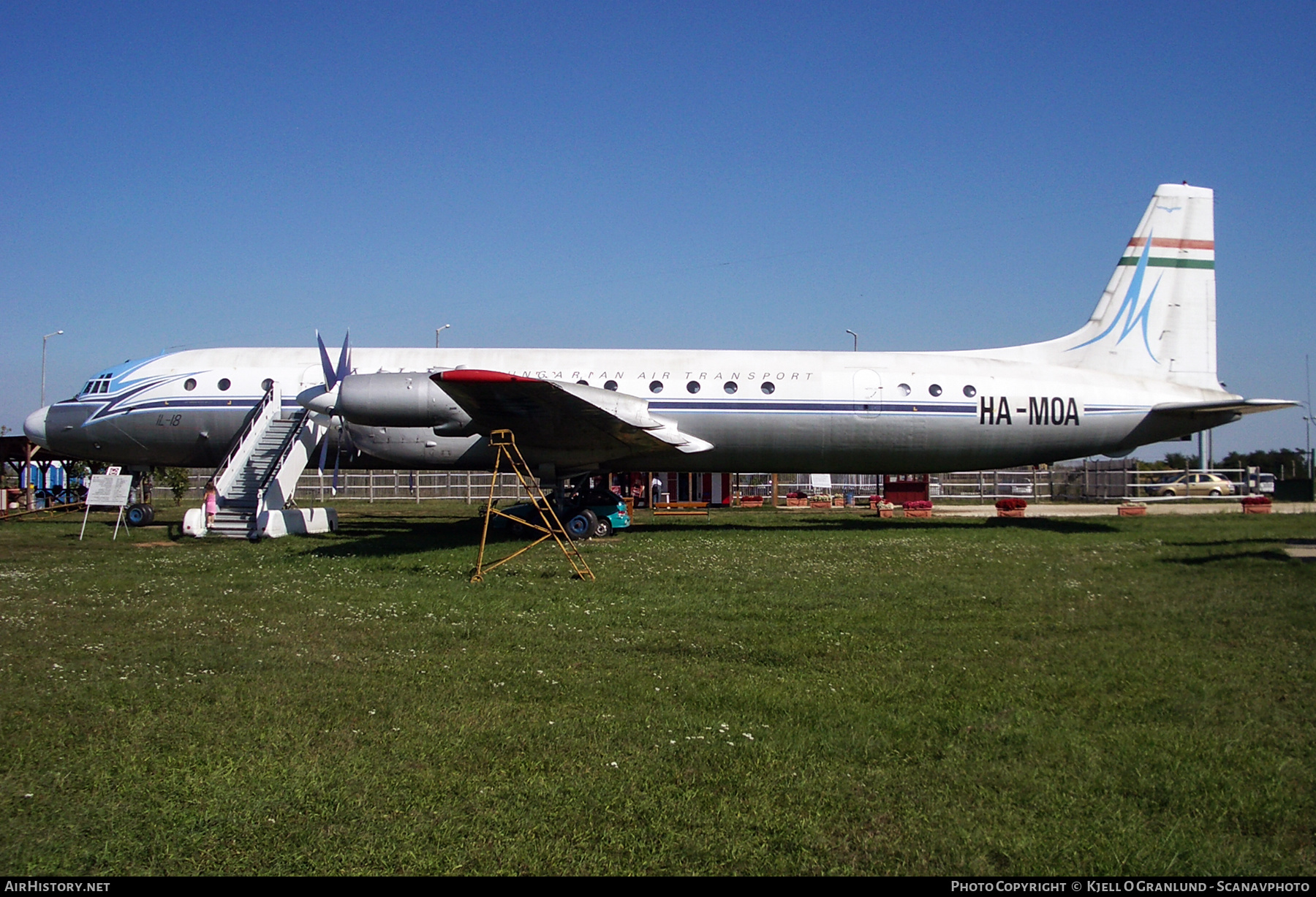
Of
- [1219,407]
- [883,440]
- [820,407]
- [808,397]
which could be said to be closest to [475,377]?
[808,397]

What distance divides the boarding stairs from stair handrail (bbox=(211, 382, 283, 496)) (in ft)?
0.05

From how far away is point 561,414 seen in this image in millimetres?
17797

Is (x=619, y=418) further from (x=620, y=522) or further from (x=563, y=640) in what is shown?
(x=563, y=640)

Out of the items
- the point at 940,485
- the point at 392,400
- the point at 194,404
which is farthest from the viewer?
the point at 940,485

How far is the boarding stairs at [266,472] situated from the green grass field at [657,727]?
711 cm

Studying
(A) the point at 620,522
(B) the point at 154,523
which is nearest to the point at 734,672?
(A) the point at 620,522

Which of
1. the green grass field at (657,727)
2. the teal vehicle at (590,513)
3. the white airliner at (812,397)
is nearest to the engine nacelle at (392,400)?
the white airliner at (812,397)

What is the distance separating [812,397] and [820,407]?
293 millimetres

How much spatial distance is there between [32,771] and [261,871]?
205cm

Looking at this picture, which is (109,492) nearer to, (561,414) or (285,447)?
(285,447)

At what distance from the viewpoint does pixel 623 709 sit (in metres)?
6.32

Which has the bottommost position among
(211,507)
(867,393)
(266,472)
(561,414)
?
(211,507)

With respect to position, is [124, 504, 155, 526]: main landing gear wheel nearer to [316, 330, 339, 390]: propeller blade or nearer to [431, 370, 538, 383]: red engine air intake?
[316, 330, 339, 390]: propeller blade
